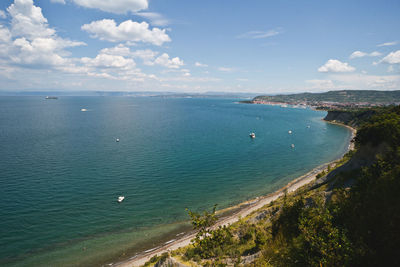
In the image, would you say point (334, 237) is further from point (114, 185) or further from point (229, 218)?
point (114, 185)

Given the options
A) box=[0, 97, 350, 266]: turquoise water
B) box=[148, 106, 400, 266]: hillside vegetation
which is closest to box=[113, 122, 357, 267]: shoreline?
box=[0, 97, 350, 266]: turquoise water

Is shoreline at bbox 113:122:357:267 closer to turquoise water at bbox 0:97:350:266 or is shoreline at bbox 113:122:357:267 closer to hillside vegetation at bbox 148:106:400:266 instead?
turquoise water at bbox 0:97:350:266

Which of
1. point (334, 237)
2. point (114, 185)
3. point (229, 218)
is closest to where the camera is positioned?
point (334, 237)

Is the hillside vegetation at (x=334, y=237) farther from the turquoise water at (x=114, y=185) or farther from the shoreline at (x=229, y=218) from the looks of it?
the turquoise water at (x=114, y=185)

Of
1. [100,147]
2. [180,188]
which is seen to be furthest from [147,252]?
[100,147]

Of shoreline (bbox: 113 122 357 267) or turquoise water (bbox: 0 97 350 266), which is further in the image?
turquoise water (bbox: 0 97 350 266)

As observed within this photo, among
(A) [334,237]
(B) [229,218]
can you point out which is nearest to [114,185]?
(B) [229,218]

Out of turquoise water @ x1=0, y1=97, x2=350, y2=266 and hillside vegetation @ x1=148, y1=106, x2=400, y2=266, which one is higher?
hillside vegetation @ x1=148, y1=106, x2=400, y2=266

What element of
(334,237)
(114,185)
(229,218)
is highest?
(334,237)

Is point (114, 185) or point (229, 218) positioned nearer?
point (229, 218)

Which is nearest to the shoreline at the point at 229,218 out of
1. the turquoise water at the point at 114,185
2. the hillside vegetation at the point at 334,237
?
the turquoise water at the point at 114,185

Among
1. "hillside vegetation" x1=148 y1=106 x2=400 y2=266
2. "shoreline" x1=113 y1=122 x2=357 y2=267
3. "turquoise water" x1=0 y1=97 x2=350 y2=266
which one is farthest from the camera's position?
"turquoise water" x1=0 y1=97 x2=350 y2=266

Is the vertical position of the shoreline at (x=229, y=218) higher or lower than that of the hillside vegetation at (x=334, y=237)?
lower
